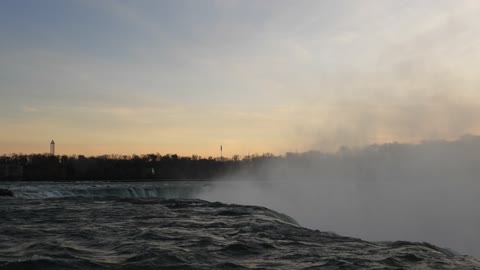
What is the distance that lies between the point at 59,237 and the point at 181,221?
701cm

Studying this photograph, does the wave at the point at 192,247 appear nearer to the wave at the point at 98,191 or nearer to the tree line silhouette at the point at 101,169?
the wave at the point at 98,191

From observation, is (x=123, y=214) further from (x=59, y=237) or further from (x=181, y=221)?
(x=59, y=237)

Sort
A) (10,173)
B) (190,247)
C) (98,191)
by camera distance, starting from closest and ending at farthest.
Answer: (190,247), (98,191), (10,173)

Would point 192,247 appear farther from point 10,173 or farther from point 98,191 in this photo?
point 10,173

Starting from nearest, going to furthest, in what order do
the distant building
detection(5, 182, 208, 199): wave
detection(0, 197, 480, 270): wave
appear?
detection(0, 197, 480, 270): wave < detection(5, 182, 208, 199): wave < the distant building

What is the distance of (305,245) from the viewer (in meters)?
16.3

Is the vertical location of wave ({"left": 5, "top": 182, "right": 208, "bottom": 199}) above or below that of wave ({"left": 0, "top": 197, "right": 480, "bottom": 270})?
above

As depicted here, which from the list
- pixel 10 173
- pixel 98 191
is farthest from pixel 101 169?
pixel 98 191

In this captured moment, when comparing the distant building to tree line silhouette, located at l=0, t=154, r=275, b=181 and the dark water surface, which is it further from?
the dark water surface

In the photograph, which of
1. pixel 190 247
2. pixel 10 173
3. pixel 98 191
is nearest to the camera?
pixel 190 247

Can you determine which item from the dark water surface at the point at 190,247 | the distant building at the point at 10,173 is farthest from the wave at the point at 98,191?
the distant building at the point at 10,173

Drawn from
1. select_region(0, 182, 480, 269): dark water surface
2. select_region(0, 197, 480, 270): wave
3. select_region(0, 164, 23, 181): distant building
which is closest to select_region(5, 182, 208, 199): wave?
select_region(0, 182, 480, 269): dark water surface

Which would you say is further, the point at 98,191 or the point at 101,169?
the point at 101,169

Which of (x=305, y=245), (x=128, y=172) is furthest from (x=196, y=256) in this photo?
(x=128, y=172)
